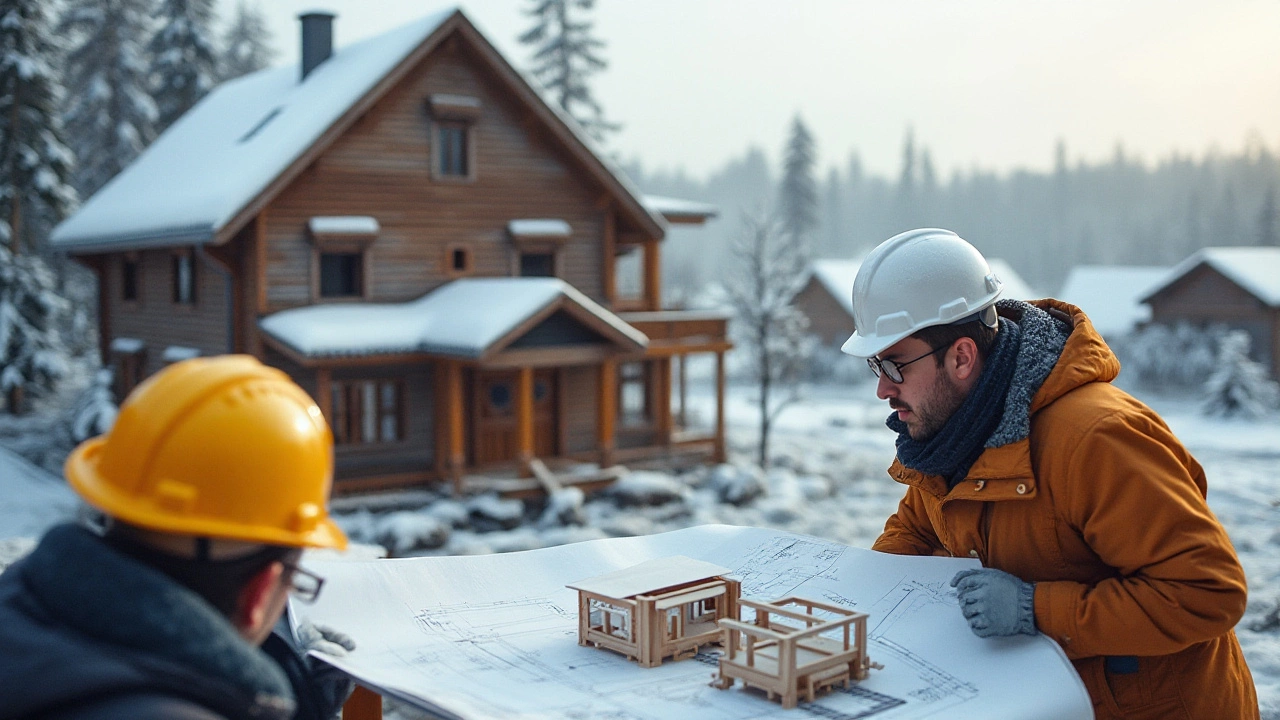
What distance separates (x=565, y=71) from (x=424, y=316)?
19047 mm

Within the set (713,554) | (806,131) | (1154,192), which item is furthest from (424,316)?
(1154,192)

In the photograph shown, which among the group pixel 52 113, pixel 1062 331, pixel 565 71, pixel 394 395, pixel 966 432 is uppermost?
pixel 565 71

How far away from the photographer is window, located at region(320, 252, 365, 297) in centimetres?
1855

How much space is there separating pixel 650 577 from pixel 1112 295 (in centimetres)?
4588

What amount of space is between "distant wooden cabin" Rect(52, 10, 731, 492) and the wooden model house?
43.0 feet

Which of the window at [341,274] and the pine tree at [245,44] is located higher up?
the pine tree at [245,44]

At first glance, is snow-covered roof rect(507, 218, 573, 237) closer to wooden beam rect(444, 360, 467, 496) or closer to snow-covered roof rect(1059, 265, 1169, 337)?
wooden beam rect(444, 360, 467, 496)

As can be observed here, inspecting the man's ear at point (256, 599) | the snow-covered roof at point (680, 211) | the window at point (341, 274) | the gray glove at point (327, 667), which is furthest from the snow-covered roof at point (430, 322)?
the man's ear at point (256, 599)

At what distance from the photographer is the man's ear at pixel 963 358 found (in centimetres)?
350

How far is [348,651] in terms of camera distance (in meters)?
3.34

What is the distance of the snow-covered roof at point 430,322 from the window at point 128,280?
22.9 feet

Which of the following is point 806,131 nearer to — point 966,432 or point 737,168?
point 966,432

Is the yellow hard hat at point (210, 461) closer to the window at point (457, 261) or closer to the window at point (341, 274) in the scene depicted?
the window at point (341, 274)

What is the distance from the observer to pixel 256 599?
2.31 m
